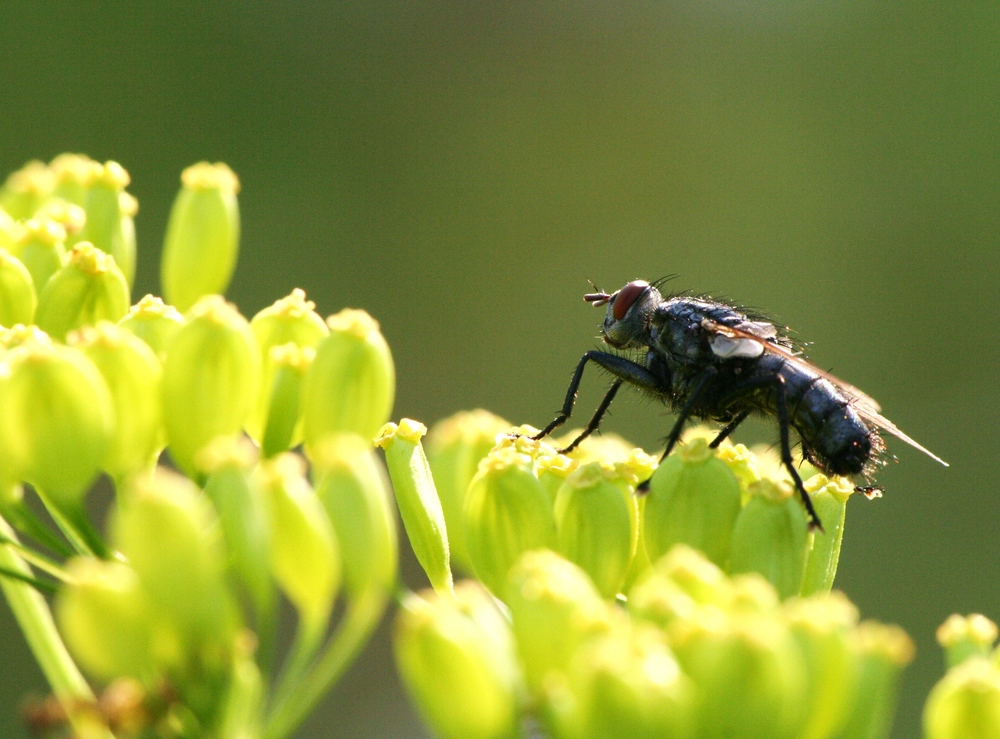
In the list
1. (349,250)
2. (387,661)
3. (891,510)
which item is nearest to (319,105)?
(349,250)

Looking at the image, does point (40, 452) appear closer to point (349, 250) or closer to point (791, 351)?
point (791, 351)

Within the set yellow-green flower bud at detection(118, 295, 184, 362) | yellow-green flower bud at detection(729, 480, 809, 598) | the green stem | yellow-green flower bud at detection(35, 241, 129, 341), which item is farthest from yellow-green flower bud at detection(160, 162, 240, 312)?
yellow-green flower bud at detection(729, 480, 809, 598)

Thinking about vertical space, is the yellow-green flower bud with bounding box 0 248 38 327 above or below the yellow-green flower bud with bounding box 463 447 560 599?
above

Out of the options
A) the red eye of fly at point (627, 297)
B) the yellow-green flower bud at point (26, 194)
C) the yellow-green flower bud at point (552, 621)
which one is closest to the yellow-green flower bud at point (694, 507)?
the yellow-green flower bud at point (552, 621)

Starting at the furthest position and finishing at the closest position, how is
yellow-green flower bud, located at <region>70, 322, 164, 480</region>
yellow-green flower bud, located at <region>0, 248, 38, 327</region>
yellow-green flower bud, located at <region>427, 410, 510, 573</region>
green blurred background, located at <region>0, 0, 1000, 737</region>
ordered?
green blurred background, located at <region>0, 0, 1000, 737</region>
yellow-green flower bud, located at <region>427, 410, 510, 573</region>
yellow-green flower bud, located at <region>0, 248, 38, 327</region>
yellow-green flower bud, located at <region>70, 322, 164, 480</region>

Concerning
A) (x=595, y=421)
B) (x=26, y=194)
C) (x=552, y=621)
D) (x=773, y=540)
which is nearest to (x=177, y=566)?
(x=552, y=621)

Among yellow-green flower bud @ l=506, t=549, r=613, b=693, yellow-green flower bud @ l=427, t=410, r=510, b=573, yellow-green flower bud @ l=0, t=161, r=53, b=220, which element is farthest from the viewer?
yellow-green flower bud @ l=0, t=161, r=53, b=220

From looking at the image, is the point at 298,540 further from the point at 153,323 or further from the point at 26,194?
the point at 26,194

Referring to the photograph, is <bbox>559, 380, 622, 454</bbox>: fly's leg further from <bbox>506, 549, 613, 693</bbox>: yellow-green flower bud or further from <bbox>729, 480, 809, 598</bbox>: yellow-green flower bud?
<bbox>506, 549, 613, 693</bbox>: yellow-green flower bud
